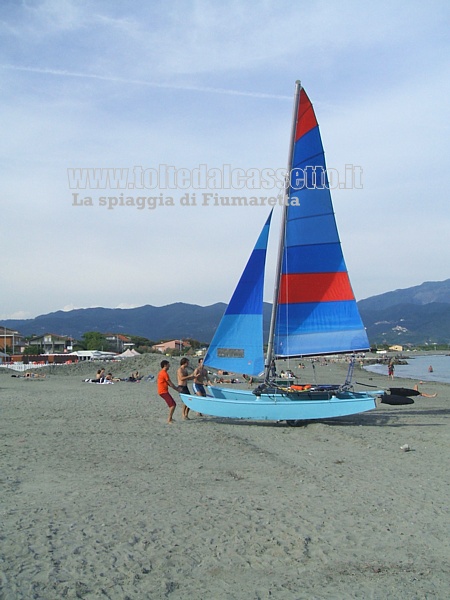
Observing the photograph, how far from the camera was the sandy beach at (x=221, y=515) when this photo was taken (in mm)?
4770

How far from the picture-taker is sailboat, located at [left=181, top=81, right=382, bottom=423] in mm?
14328

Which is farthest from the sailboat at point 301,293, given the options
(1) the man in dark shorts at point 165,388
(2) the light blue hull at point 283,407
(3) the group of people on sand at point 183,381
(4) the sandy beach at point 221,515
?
(4) the sandy beach at point 221,515

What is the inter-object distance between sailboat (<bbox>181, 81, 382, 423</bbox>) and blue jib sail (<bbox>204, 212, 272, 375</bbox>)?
2cm

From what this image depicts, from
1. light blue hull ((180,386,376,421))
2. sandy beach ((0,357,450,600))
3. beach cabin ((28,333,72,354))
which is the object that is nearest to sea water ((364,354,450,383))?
light blue hull ((180,386,376,421))

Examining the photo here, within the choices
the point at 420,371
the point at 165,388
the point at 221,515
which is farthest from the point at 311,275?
the point at 420,371

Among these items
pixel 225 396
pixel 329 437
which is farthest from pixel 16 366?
pixel 329 437

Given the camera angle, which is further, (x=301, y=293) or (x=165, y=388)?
(x=301, y=293)

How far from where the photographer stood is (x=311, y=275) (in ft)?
47.9

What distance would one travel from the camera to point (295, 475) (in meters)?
8.51

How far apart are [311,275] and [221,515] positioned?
29.3ft

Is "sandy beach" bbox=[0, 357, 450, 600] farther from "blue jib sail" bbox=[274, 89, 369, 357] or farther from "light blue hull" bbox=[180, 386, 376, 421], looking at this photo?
"blue jib sail" bbox=[274, 89, 369, 357]

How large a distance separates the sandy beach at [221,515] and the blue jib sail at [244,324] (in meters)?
2.40

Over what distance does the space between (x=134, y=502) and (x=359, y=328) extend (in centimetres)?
908

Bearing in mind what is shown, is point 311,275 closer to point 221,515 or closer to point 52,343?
point 221,515
